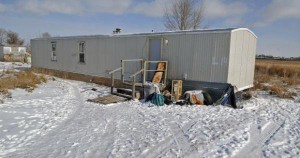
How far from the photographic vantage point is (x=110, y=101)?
884 cm

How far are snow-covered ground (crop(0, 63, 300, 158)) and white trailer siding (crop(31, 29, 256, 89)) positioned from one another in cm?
173

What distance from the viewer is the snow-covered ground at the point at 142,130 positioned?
4.53 meters

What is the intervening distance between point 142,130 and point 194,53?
4877 millimetres

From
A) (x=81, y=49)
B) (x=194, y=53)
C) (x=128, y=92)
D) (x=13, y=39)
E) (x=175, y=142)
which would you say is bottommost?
(x=175, y=142)

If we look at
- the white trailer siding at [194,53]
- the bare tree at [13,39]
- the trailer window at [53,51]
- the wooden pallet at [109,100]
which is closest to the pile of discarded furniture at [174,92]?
the wooden pallet at [109,100]

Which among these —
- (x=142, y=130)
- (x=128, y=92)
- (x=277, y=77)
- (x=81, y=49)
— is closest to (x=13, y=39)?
(x=81, y=49)

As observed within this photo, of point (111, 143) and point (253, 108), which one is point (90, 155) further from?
point (253, 108)

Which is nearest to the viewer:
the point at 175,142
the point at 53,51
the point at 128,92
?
the point at 175,142

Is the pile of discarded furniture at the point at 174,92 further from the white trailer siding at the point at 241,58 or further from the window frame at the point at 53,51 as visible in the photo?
the window frame at the point at 53,51

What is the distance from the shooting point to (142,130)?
5.71 meters

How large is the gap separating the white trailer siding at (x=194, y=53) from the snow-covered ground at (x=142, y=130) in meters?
1.73

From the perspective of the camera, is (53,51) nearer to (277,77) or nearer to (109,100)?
(109,100)

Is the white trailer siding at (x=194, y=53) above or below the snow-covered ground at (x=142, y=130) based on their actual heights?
above

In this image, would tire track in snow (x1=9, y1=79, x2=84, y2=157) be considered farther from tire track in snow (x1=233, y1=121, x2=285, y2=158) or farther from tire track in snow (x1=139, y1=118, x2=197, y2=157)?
tire track in snow (x1=233, y1=121, x2=285, y2=158)
